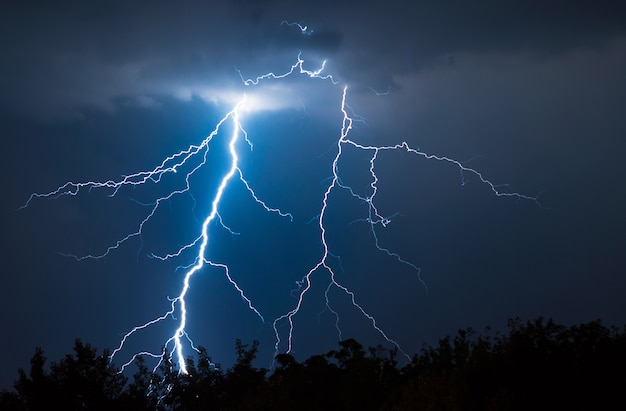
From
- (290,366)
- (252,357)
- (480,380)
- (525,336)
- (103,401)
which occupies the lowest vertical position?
(480,380)

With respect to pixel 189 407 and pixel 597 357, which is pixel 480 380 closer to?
pixel 597 357

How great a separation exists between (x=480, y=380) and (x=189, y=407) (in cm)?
1093

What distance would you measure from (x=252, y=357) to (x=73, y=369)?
590cm

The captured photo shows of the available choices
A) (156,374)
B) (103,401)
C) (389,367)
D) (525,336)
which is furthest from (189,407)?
(525,336)

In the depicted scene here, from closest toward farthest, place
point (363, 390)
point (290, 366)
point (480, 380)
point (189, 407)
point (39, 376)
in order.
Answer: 1. point (480, 380)
2. point (363, 390)
3. point (39, 376)
4. point (290, 366)
5. point (189, 407)

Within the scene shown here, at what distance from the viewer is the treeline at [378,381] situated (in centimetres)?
1232

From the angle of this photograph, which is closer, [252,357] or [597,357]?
[597,357]

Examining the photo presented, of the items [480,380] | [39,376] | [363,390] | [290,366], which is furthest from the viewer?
[290,366]

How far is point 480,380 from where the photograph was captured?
12312 mm

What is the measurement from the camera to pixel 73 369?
18453 mm

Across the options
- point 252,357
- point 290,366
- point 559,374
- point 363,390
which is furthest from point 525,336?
point 252,357

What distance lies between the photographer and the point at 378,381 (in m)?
17.2

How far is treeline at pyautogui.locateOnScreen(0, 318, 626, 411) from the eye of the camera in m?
12.3

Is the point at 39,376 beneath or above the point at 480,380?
above
